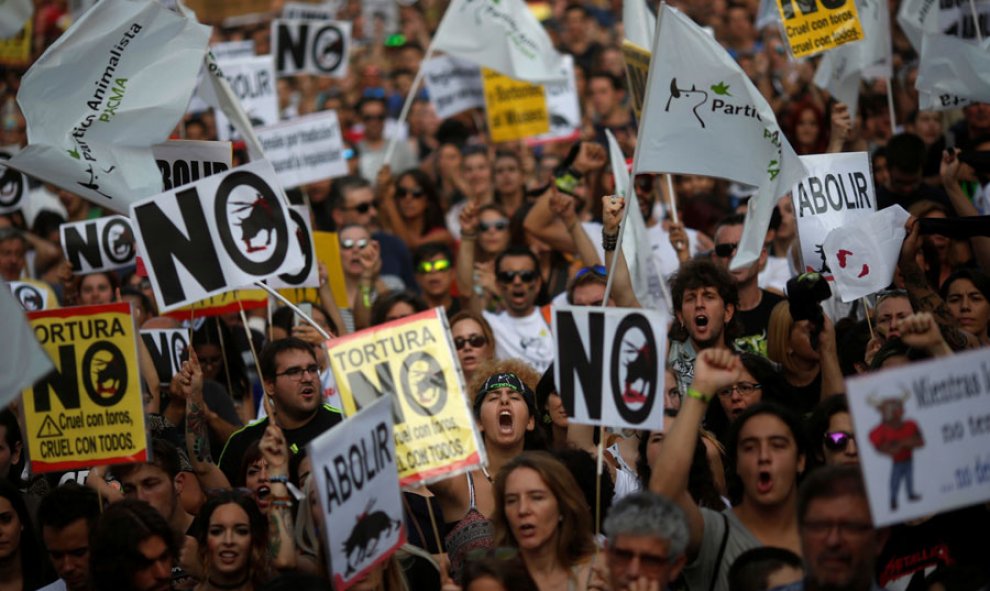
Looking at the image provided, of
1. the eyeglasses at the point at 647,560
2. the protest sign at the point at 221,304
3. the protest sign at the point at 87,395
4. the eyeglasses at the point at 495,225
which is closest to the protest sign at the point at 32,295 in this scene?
the protest sign at the point at 221,304

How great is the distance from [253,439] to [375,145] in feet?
26.1

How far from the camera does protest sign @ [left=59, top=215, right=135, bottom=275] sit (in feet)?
32.7

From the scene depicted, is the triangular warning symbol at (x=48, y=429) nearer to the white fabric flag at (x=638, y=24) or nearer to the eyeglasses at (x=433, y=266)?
the eyeglasses at (x=433, y=266)

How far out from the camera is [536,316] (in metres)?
9.27

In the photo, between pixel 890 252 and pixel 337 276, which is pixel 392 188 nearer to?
pixel 337 276

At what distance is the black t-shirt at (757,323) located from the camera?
25.5 ft

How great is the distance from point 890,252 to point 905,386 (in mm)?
2631

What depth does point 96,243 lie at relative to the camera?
9.98 m

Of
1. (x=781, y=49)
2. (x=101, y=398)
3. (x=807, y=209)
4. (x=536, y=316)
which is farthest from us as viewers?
(x=781, y=49)

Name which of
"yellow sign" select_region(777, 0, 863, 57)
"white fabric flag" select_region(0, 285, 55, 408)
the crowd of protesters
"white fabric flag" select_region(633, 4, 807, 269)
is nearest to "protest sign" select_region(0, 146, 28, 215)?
the crowd of protesters

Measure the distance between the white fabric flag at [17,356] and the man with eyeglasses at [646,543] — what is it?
2181mm

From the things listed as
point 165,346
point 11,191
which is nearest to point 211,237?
point 165,346

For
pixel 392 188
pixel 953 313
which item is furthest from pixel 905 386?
pixel 392 188

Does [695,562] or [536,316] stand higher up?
[536,316]
